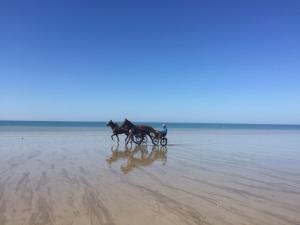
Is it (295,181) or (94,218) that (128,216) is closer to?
(94,218)

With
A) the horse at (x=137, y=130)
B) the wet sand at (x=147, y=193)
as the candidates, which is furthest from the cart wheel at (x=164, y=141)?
the wet sand at (x=147, y=193)

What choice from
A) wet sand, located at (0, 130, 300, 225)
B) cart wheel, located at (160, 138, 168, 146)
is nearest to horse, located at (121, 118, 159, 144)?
cart wheel, located at (160, 138, 168, 146)

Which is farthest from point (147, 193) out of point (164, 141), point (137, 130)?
point (164, 141)

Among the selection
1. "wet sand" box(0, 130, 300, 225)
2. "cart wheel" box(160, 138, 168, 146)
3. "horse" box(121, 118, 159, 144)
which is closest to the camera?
"wet sand" box(0, 130, 300, 225)

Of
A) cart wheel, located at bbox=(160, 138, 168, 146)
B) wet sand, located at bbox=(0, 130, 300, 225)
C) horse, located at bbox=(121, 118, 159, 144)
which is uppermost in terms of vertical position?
horse, located at bbox=(121, 118, 159, 144)

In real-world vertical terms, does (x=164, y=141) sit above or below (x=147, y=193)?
above

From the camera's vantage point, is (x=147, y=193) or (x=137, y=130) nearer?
(x=147, y=193)

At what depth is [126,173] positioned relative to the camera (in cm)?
1023

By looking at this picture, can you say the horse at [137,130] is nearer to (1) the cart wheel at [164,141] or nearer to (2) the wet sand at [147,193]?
(1) the cart wheel at [164,141]

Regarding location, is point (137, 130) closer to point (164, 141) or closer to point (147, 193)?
point (164, 141)

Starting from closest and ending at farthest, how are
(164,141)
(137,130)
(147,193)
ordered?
(147,193) < (137,130) < (164,141)

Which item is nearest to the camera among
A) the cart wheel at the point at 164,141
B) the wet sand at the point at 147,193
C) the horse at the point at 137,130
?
the wet sand at the point at 147,193

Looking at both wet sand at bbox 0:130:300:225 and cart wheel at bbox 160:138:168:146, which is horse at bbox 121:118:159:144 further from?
wet sand at bbox 0:130:300:225

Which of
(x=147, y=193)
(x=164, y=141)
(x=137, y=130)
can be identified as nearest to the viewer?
(x=147, y=193)
